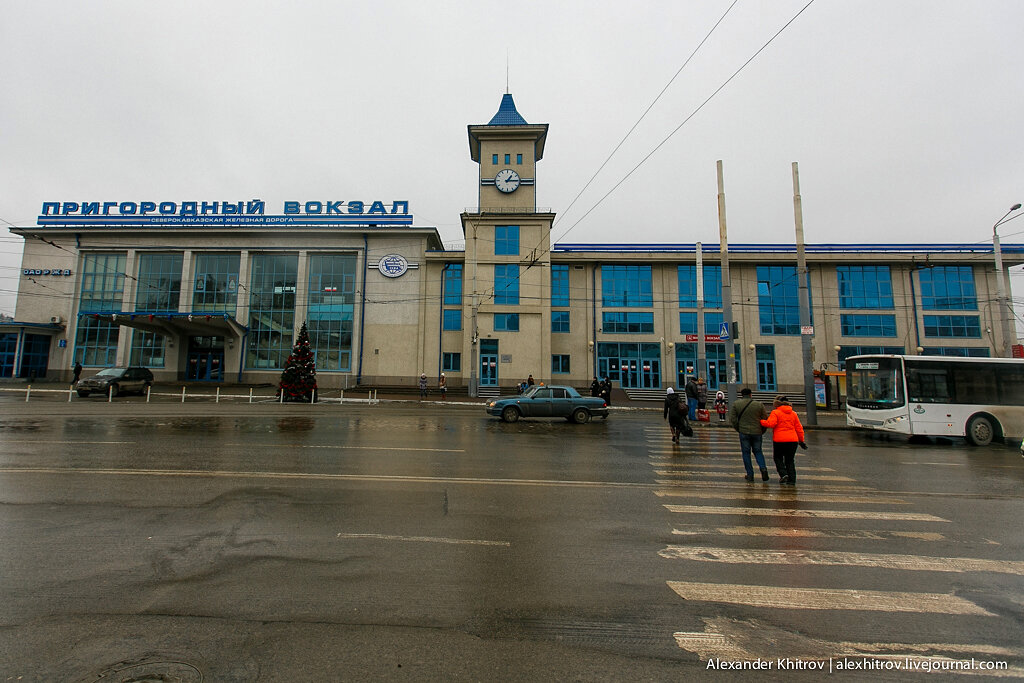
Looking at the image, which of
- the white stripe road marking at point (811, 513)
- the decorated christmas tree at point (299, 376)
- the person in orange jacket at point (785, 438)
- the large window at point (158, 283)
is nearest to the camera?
the white stripe road marking at point (811, 513)

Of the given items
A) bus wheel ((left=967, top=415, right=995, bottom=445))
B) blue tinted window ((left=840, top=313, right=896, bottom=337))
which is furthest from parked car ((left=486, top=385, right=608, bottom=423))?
blue tinted window ((left=840, top=313, right=896, bottom=337))

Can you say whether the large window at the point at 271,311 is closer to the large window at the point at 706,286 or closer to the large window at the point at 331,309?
the large window at the point at 331,309

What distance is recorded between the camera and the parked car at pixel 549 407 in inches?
733

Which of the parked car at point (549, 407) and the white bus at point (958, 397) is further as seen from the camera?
the parked car at point (549, 407)

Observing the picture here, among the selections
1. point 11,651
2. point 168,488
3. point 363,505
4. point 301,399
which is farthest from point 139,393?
point 11,651

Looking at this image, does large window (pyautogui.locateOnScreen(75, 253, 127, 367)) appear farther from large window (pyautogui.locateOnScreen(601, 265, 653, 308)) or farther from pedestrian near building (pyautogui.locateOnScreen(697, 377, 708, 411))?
pedestrian near building (pyautogui.locateOnScreen(697, 377, 708, 411))

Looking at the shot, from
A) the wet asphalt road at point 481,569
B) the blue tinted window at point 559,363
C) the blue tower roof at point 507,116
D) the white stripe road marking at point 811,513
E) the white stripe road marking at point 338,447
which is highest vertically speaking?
the blue tower roof at point 507,116

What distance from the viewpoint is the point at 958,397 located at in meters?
15.1

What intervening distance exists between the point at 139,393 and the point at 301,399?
37.3 feet

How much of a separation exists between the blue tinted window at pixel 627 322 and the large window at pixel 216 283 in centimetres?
2993

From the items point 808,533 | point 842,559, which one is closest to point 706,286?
point 808,533

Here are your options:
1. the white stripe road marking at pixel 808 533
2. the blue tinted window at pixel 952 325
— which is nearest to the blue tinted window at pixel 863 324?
the blue tinted window at pixel 952 325

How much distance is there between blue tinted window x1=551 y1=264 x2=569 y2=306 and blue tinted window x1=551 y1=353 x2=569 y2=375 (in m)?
4.14

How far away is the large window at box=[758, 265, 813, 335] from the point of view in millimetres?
36719
